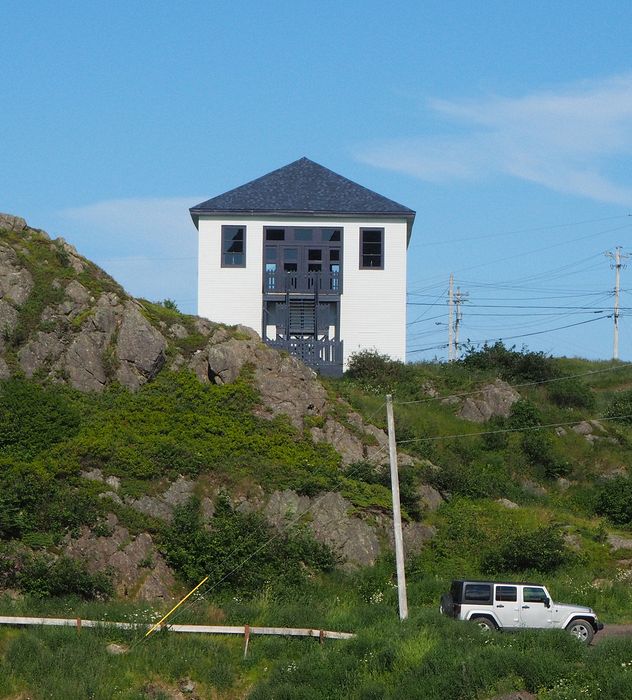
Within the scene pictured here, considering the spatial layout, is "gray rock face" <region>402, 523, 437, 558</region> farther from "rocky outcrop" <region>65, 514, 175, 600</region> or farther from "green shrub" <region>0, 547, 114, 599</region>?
"green shrub" <region>0, 547, 114, 599</region>

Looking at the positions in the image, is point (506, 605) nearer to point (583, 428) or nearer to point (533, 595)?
point (533, 595)

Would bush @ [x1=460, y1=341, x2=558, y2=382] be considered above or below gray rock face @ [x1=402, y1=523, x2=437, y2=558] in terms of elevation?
above

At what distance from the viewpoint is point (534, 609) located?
102 ft

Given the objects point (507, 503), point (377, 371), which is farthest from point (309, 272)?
point (507, 503)

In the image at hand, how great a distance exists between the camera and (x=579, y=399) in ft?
184

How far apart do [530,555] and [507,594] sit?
22.6ft

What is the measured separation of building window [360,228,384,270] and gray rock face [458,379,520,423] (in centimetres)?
790

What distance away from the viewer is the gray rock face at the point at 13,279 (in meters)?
45.9

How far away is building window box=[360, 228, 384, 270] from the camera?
2208 inches

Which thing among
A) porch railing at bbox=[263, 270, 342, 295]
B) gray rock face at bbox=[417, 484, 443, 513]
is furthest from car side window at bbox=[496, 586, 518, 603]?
porch railing at bbox=[263, 270, 342, 295]

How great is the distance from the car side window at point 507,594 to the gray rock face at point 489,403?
20608 mm

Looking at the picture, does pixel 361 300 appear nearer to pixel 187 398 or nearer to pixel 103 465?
pixel 187 398

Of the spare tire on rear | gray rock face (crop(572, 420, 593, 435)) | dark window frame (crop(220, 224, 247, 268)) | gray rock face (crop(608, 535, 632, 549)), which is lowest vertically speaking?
the spare tire on rear

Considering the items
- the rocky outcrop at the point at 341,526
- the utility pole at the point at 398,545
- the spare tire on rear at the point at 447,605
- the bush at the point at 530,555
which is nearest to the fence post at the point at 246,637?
the utility pole at the point at 398,545
